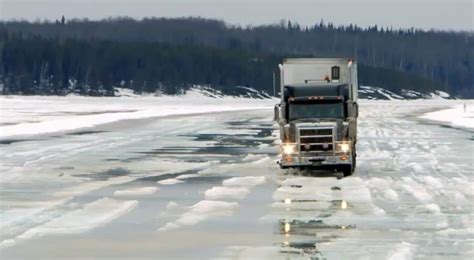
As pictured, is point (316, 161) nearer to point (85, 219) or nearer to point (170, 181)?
point (170, 181)

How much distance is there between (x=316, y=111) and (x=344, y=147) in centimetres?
134

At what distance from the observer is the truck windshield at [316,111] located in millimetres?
24891

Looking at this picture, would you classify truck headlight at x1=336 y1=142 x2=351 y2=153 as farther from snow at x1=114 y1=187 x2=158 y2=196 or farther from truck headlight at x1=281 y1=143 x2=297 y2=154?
snow at x1=114 y1=187 x2=158 y2=196

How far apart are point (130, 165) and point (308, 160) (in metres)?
6.05

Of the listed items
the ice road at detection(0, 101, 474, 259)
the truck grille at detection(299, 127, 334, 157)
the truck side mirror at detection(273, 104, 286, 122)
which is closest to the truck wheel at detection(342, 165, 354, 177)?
the ice road at detection(0, 101, 474, 259)

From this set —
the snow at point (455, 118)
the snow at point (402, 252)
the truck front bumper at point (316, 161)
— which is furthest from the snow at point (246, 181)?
the snow at point (455, 118)

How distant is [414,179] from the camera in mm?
23516

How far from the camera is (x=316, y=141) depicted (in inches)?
954

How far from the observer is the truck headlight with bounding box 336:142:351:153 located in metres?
24.1

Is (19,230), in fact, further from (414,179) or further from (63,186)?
(414,179)

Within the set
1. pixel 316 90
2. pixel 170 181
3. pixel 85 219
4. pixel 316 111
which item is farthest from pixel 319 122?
pixel 85 219

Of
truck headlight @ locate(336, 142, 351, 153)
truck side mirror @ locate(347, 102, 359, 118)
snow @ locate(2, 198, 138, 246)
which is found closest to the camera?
snow @ locate(2, 198, 138, 246)

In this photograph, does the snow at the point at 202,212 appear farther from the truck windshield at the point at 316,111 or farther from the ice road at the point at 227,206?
the truck windshield at the point at 316,111

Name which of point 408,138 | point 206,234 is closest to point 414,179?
point 206,234
